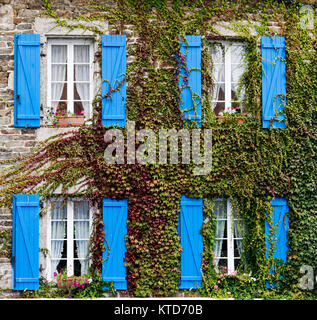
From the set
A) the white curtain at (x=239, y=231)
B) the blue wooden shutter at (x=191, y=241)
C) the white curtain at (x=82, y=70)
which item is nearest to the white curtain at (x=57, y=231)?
the white curtain at (x=82, y=70)

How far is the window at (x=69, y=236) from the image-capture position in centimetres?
750

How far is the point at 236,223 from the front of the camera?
25.5 feet

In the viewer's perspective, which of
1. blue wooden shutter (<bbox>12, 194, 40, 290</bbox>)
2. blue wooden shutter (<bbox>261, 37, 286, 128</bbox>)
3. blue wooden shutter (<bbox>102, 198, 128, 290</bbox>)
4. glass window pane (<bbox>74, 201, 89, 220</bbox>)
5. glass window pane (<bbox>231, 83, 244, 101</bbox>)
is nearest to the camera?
blue wooden shutter (<bbox>12, 194, 40, 290</bbox>)

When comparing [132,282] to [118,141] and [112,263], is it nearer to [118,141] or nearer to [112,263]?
[112,263]

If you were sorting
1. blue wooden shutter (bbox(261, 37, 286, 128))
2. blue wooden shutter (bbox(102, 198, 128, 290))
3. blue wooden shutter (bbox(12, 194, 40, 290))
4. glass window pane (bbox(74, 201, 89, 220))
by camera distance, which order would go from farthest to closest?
blue wooden shutter (bbox(261, 37, 286, 128)), glass window pane (bbox(74, 201, 89, 220)), blue wooden shutter (bbox(102, 198, 128, 290)), blue wooden shutter (bbox(12, 194, 40, 290))

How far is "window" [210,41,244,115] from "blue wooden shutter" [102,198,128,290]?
249 centimetres

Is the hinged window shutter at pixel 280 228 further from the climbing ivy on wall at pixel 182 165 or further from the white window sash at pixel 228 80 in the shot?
the white window sash at pixel 228 80

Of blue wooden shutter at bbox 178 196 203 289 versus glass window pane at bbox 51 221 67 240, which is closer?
blue wooden shutter at bbox 178 196 203 289

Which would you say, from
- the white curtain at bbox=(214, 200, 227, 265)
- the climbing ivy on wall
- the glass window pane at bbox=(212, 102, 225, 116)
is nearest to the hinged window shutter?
the climbing ivy on wall

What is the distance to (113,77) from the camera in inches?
297

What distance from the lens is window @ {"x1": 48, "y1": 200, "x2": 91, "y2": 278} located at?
750 cm

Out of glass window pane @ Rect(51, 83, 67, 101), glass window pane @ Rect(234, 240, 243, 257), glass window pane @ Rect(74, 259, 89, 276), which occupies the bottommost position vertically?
glass window pane @ Rect(74, 259, 89, 276)

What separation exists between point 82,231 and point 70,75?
2.75 meters

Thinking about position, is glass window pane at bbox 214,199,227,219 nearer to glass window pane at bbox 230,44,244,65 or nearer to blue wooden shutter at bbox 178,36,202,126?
blue wooden shutter at bbox 178,36,202,126
